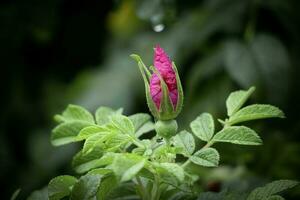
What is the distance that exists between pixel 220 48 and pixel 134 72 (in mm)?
640

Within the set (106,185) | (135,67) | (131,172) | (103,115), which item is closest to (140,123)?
(103,115)

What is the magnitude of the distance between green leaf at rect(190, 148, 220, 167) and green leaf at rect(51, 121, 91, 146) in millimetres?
219

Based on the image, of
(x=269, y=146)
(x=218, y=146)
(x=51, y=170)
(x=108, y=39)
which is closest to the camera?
(x=218, y=146)

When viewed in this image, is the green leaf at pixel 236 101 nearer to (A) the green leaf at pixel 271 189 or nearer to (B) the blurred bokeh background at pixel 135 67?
(A) the green leaf at pixel 271 189

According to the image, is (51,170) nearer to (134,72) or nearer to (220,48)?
(134,72)

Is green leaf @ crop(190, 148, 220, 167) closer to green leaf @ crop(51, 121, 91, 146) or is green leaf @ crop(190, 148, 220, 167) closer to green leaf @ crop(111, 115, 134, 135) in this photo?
green leaf @ crop(111, 115, 134, 135)

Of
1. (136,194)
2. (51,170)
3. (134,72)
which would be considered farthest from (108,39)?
(136,194)

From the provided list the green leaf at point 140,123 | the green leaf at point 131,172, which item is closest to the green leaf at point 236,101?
the green leaf at point 140,123

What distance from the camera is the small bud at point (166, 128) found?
0.73 metres

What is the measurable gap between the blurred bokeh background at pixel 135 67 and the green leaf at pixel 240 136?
0.41 metres

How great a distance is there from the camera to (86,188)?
2.40 ft

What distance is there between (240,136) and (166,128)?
10 cm

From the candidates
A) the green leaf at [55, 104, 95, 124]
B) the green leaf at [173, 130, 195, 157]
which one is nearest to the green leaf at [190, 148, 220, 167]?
the green leaf at [173, 130, 195, 157]

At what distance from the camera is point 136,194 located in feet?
2.84
